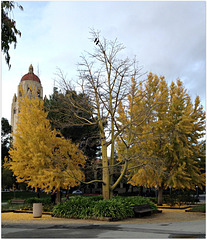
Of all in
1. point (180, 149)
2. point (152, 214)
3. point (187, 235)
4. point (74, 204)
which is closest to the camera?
point (187, 235)

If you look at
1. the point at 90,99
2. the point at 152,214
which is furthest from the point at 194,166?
the point at 90,99

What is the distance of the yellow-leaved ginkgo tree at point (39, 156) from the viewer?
1739cm

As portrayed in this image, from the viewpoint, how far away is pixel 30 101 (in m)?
20.2

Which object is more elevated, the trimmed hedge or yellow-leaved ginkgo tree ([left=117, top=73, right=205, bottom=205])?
yellow-leaved ginkgo tree ([left=117, top=73, right=205, bottom=205])

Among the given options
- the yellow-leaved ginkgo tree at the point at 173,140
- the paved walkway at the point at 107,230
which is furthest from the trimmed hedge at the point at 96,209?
the yellow-leaved ginkgo tree at the point at 173,140

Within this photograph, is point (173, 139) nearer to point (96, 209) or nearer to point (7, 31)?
point (96, 209)

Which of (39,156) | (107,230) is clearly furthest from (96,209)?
(39,156)

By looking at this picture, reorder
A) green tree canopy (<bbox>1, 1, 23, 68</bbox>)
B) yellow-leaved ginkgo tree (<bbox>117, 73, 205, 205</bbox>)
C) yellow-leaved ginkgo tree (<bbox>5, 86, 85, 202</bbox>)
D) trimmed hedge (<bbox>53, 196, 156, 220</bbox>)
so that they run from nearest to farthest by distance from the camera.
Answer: green tree canopy (<bbox>1, 1, 23, 68</bbox>) → trimmed hedge (<bbox>53, 196, 156, 220</bbox>) → yellow-leaved ginkgo tree (<bbox>5, 86, 85, 202</bbox>) → yellow-leaved ginkgo tree (<bbox>117, 73, 205, 205</bbox>)

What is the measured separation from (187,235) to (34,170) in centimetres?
1171

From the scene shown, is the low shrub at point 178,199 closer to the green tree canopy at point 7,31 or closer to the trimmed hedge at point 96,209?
the trimmed hedge at point 96,209

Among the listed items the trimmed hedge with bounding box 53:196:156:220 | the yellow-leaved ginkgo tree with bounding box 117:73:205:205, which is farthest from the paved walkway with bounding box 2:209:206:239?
the yellow-leaved ginkgo tree with bounding box 117:73:205:205

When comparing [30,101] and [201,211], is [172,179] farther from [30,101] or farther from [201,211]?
[30,101]

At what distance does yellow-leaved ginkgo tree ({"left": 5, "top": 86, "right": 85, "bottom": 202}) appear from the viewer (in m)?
17.4

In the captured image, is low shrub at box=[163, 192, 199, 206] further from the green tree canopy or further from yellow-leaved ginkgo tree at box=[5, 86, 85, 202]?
the green tree canopy
